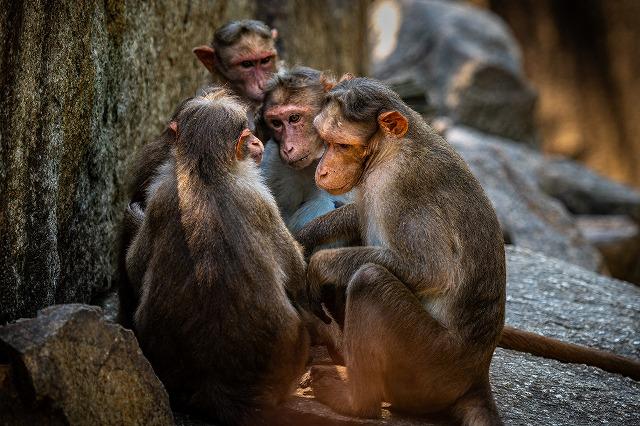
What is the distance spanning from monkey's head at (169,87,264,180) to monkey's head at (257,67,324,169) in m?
0.94

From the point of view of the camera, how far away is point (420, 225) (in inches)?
168

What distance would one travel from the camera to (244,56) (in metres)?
6.21

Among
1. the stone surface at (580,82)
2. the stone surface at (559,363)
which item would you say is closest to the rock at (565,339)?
the stone surface at (559,363)

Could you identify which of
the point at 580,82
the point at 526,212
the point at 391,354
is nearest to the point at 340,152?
the point at 391,354

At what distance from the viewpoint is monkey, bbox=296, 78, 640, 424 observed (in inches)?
163

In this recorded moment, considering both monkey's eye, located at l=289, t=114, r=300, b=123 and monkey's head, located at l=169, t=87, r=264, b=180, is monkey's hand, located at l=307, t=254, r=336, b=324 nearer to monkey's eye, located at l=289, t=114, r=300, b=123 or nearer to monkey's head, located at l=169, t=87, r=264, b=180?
monkey's head, located at l=169, t=87, r=264, b=180

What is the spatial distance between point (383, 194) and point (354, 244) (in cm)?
69

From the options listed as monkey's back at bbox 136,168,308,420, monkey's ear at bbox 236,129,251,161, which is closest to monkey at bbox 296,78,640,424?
monkey's back at bbox 136,168,308,420

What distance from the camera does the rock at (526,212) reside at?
32.0 ft

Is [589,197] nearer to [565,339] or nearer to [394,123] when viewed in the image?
[565,339]

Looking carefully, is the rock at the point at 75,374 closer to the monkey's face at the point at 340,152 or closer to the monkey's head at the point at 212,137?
the monkey's head at the point at 212,137

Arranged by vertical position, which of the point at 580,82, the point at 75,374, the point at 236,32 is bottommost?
the point at 75,374

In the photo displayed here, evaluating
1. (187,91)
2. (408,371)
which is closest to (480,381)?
(408,371)

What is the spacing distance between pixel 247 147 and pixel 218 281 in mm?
694
